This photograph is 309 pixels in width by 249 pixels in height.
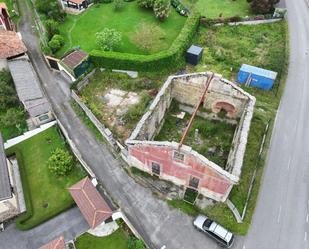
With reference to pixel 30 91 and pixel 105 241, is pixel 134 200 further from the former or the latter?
pixel 30 91

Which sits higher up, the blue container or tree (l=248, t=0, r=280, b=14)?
tree (l=248, t=0, r=280, b=14)

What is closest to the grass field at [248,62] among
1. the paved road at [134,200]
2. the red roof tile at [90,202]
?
the paved road at [134,200]

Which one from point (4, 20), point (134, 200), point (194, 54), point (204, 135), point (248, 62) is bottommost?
point (134, 200)

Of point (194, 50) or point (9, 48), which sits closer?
point (9, 48)

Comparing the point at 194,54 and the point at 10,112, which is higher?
the point at 194,54

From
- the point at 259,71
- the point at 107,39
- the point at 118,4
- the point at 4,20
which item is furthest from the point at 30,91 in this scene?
the point at 259,71

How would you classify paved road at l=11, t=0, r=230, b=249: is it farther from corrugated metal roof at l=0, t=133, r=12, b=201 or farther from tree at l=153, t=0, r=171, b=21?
tree at l=153, t=0, r=171, b=21

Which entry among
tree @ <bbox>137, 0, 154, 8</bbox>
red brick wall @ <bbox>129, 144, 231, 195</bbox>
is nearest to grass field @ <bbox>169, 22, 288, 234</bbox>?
red brick wall @ <bbox>129, 144, 231, 195</bbox>
